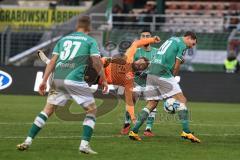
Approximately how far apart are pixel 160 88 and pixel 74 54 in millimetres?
2792

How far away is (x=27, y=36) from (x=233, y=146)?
846 inches

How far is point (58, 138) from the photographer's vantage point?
580 inches

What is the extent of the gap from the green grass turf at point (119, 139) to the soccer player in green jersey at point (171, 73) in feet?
1.15

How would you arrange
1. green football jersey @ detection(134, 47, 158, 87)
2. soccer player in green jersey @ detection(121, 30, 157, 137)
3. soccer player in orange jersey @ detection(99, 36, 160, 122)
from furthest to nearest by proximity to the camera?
green football jersey @ detection(134, 47, 158, 87), soccer player in green jersey @ detection(121, 30, 157, 137), soccer player in orange jersey @ detection(99, 36, 160, 122)

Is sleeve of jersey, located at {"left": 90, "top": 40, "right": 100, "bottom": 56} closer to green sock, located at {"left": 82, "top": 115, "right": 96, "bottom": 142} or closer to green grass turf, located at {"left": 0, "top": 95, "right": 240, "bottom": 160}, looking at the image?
green sock, located at {"left": 82, "top": 115, "right": 96, "bottom": 142}

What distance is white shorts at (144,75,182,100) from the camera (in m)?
14.8

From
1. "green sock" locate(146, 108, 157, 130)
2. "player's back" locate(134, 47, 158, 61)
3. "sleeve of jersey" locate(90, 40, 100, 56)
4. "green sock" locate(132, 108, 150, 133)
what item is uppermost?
"sleeve of jersey" locate(90, 40, 100, 56)

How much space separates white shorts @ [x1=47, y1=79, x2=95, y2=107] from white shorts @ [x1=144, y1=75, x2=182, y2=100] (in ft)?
8.00

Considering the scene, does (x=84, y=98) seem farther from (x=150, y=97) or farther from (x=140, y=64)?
(x=140, y=64)

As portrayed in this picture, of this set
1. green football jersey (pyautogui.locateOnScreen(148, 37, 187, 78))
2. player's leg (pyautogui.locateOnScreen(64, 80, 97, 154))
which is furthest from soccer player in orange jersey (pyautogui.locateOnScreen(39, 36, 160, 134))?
player's leg (pyautogui.locateOnScreen(64, 80, 97, 154))

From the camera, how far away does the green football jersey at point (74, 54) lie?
12734 mm

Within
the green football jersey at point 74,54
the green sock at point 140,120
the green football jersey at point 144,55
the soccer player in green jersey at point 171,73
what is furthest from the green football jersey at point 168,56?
the green football jersey at point 74,54

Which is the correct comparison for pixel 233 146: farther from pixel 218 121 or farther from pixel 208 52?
pixel 208 52

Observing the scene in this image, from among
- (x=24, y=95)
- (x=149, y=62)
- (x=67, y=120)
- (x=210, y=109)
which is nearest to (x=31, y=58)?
(x=24, y=95)
